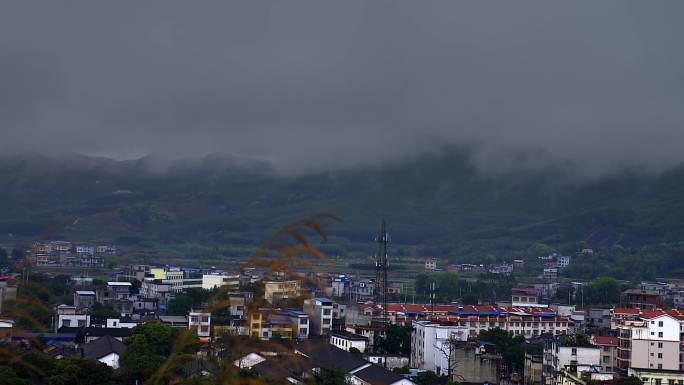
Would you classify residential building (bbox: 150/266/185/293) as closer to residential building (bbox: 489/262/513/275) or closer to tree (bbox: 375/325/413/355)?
tree (bbox: 375/325/413/355)

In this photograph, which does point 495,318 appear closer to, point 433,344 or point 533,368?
point 433,344

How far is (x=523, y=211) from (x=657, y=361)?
77289 millimetres

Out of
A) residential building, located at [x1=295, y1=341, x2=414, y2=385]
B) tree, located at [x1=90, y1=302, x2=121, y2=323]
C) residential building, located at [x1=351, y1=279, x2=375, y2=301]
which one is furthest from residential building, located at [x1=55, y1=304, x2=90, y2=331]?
residential building, located at [x1=351, y1=279, x2=375, y2=301]

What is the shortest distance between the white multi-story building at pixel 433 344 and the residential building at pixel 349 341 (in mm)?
972

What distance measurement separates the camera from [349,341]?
2056 centimetres

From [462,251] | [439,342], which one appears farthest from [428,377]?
[462,251]

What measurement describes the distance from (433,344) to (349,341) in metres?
1.89

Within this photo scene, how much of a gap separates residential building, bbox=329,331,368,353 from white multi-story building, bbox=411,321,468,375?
3.19ft

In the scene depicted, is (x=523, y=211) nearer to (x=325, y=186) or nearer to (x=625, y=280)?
(x=325, y=186)

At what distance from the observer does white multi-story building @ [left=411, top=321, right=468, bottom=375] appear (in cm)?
1886

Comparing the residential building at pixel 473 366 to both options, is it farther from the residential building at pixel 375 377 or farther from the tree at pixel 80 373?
the tree at pixel 80 373

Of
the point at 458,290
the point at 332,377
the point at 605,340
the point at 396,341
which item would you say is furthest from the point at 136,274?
the point at 332,377

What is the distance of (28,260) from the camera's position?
2910 mm

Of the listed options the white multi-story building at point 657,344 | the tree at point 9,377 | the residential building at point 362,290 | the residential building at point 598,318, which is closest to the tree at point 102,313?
the residential building at point 362,290
